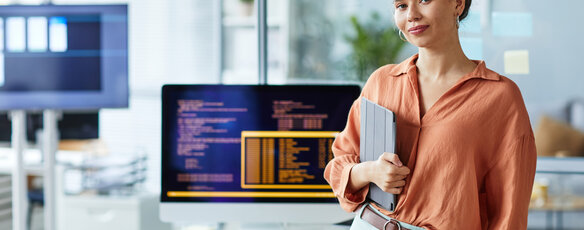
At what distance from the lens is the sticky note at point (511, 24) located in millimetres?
2086

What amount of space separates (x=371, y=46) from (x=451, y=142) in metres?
2.22

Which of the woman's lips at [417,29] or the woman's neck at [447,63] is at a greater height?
the woman's lips at [417,29]

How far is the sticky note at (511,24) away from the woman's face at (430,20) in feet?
4.00

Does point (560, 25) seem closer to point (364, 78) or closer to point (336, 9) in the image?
point (364, 78)

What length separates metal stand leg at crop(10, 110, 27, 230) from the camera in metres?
1.94

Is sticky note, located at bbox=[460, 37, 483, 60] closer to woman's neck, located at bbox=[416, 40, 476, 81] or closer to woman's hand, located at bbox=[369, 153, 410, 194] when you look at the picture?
woman's neck, located at bbox=[416, 40, 476, 81]

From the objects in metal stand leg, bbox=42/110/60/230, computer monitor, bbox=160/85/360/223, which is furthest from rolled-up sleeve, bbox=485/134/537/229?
metal stand leg, bbox=42/110/60/230

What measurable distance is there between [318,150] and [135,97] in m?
3.20

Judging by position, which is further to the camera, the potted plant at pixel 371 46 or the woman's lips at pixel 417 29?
the potted plant at pixel 371 46

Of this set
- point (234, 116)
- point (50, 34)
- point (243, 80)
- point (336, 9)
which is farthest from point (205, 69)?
point (234, 116)

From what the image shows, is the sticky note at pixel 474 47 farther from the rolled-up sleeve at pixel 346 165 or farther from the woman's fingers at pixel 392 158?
the woman's fingers at pixel 392 158

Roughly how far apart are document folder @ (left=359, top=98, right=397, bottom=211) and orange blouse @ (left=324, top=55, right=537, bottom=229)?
0.03 metres

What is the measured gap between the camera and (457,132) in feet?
3.05

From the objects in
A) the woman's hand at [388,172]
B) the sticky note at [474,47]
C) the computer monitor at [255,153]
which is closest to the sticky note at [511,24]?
the sticky note at [474,47]
